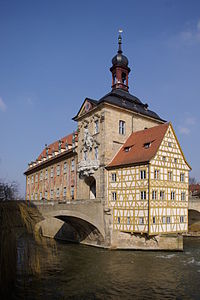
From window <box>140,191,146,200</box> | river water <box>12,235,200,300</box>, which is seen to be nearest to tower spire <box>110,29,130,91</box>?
window <box>140,191,146,200</box>

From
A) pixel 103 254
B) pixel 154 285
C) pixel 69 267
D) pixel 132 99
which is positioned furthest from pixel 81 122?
pixel 154 285

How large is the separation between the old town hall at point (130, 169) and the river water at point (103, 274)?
2.72 m

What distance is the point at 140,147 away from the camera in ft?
79.5

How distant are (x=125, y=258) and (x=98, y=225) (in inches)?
180

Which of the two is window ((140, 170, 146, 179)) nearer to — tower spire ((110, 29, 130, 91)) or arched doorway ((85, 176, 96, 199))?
arched doorway ((85, 176, 96, 199))

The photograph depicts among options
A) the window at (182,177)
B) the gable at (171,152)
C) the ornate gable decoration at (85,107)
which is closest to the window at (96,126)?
the ornate gable decoration at (85,107)

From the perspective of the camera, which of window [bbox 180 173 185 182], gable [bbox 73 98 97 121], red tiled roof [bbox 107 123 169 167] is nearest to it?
red tiled roof [bbox 107 123 169 167]

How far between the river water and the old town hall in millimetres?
2723

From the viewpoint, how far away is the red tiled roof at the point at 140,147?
2256cm

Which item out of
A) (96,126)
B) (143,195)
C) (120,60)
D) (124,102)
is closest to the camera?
(143,195)

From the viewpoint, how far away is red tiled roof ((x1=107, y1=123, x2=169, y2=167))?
22.6m

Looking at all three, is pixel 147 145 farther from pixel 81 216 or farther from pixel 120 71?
pixel 120 71

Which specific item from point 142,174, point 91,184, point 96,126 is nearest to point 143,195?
point 142,174

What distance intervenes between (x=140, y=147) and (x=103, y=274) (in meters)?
11.9
